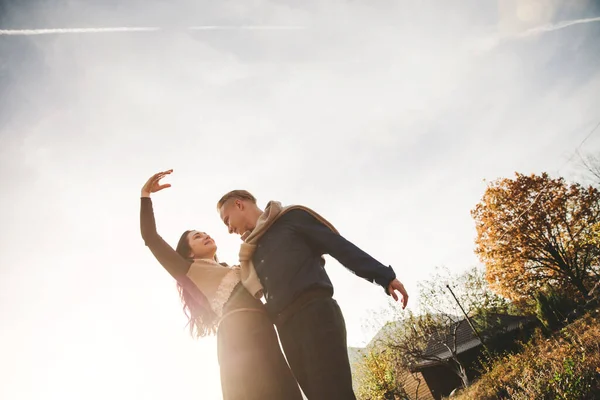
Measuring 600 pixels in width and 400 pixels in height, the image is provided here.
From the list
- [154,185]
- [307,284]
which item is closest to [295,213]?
[307,284]

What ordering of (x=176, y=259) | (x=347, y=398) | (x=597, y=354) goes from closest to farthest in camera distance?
(x=347, y=398)
(x=176, y=259)
(x=597, y=354)

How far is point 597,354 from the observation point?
7.55m

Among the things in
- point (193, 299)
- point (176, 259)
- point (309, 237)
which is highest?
point (176, 259)

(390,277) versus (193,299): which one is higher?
(193,299)

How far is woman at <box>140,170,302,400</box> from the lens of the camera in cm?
183

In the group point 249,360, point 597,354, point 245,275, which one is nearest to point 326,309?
point 249,360

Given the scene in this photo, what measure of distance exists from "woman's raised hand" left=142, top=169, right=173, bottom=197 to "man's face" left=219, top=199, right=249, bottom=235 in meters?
0.58

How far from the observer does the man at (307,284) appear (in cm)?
167

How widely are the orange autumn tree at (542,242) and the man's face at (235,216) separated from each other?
897 inches

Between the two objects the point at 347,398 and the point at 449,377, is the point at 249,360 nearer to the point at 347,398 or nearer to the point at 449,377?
the point at 347,398

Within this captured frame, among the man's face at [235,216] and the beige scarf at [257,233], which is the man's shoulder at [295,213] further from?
the man's face at [235,216]

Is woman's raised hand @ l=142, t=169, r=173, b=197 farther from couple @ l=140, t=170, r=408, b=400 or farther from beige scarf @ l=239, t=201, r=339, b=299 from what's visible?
beige scarf @ l=239, t=201, r=339, b=299

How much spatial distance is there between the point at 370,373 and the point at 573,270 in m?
15.5

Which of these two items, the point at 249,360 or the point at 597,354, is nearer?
the point at 249,360
